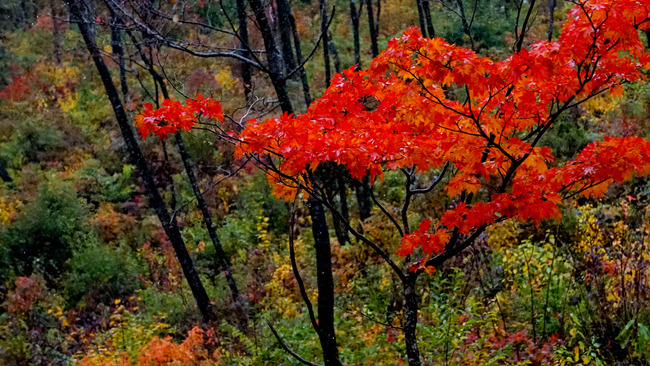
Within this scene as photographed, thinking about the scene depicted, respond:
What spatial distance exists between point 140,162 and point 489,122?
650 cm

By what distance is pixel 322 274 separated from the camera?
530 cm

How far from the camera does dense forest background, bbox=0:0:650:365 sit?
519 cm

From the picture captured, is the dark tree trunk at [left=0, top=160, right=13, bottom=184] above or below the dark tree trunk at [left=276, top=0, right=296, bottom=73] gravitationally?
above

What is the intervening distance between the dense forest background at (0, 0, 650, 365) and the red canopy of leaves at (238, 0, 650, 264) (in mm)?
597

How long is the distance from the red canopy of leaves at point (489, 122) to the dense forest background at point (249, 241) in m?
0.60

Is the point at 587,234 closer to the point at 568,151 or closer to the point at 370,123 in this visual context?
the point at 568,151

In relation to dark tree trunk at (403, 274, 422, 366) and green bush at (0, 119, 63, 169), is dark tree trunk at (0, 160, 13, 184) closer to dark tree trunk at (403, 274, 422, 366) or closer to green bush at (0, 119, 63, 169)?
green bush at (0, 119, 63, 169)

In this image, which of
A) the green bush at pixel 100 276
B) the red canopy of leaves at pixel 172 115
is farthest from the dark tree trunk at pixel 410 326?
the green bush at pixel 100 276

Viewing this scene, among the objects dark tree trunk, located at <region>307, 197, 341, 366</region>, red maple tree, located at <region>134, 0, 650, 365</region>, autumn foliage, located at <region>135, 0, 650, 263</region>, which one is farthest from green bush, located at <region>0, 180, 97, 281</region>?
red maple tree, located at <region>134, 0, 650, 365</region>

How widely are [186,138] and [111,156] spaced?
2334mm

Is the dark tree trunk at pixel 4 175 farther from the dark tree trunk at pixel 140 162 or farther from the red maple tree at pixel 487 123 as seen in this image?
the red maple tree at pixel 487 123

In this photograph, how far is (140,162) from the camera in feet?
28.4

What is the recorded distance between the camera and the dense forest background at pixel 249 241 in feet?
17.0

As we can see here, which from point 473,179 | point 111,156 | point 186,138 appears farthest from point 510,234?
point 111,156
